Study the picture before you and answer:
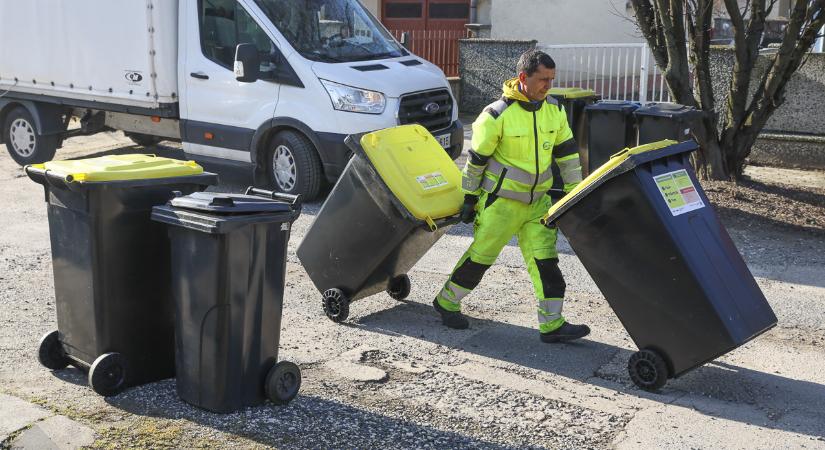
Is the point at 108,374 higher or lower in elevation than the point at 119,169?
lower

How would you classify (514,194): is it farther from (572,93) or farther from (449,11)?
(449,11)

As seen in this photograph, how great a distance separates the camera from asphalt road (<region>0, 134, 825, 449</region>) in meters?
4.58

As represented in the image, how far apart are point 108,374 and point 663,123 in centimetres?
567

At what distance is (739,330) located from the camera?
486 cm

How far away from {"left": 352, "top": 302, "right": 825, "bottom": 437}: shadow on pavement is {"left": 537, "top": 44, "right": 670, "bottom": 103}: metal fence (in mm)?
7492

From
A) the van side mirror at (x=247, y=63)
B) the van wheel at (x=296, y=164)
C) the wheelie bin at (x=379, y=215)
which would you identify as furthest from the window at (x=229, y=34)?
the wheelie bin at (x=379, y=215)

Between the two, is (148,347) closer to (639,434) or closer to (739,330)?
(639,434)

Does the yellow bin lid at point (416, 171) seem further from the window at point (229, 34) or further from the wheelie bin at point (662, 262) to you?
the window at point (229, 34)

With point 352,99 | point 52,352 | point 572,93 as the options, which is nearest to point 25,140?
point 352,99

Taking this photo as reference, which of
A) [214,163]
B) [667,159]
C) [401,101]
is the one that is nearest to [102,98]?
[214,163]

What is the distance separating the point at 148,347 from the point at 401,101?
15.9 feet

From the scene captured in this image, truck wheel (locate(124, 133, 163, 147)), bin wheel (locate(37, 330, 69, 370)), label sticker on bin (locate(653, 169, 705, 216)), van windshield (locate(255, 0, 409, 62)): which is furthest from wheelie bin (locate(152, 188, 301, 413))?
truck wheel (locate(124, 133, 163, 147))

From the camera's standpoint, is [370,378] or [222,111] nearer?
[370,378]

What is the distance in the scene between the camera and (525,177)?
5.63 metres
